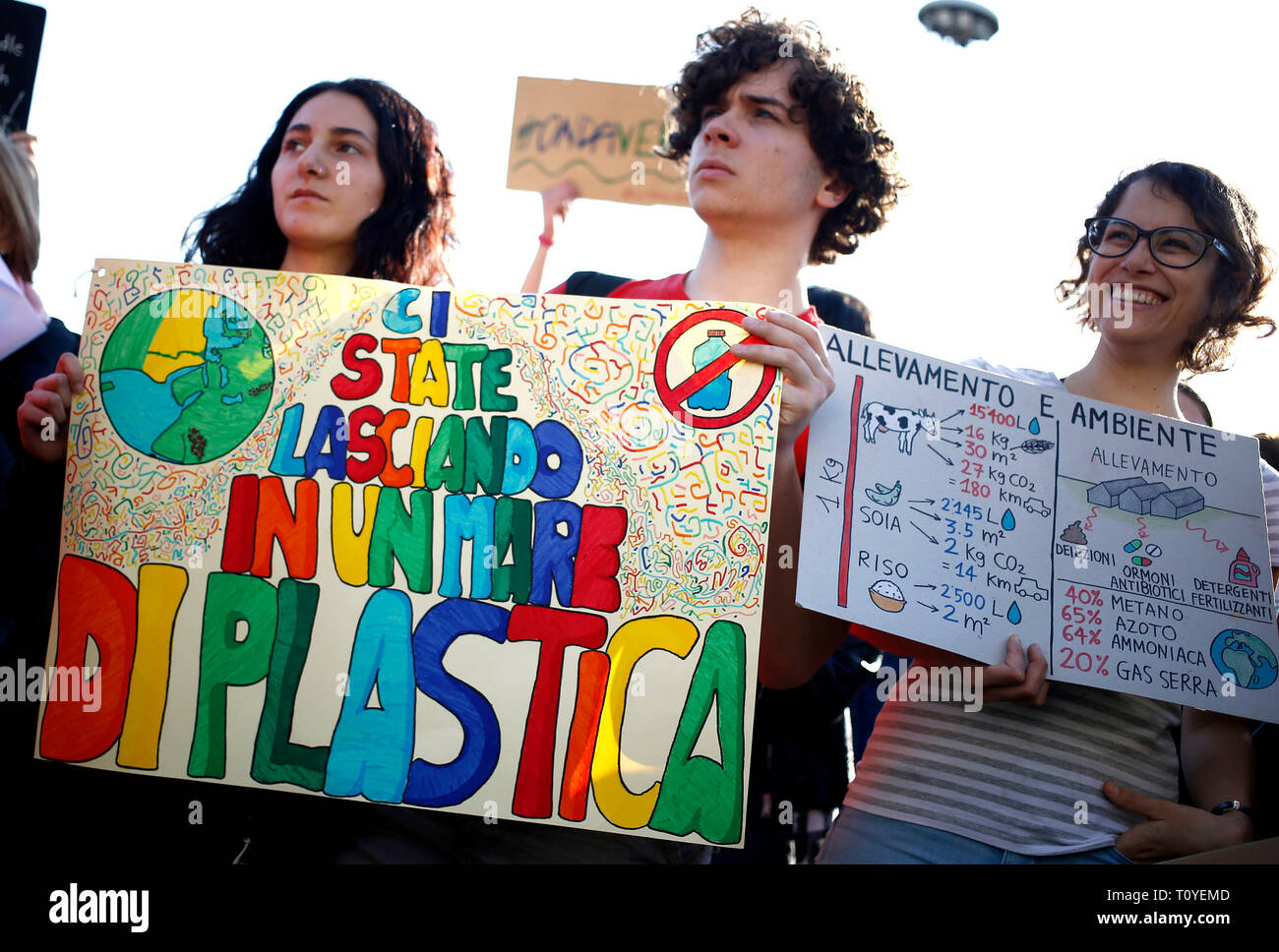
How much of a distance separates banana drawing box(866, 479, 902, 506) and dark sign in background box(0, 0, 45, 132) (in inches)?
95.0

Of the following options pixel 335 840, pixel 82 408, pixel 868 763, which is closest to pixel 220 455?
pixel 82 408

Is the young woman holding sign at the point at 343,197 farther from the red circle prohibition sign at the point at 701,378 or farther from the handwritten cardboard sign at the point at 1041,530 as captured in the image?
the handwritten cardboard sign at the point at 1041,530

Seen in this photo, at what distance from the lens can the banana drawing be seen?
2.09 m

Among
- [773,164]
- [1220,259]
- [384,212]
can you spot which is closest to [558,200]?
[384,212]

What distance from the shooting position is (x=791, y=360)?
2.01m

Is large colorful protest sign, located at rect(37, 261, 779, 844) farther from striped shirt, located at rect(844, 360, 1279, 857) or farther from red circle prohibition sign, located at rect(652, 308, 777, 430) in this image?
striped shirt, located at rect(844, 360, 1279, 857)

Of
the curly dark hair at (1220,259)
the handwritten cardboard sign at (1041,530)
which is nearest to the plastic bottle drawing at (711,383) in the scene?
the handwritten cardboard sign at (1041,530)

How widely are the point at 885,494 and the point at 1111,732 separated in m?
0.60

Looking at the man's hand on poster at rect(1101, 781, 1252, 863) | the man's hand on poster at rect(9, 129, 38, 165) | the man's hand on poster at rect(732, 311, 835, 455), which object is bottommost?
the man's hand on poster at rect(1101, 781, 1252, 863)

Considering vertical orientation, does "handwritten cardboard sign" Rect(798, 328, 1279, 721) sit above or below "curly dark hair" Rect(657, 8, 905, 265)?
below

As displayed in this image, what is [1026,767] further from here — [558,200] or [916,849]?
[558,200]

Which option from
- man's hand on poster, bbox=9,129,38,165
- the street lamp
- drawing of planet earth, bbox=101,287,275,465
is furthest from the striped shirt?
the street lamp

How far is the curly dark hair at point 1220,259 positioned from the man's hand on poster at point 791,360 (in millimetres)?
738
